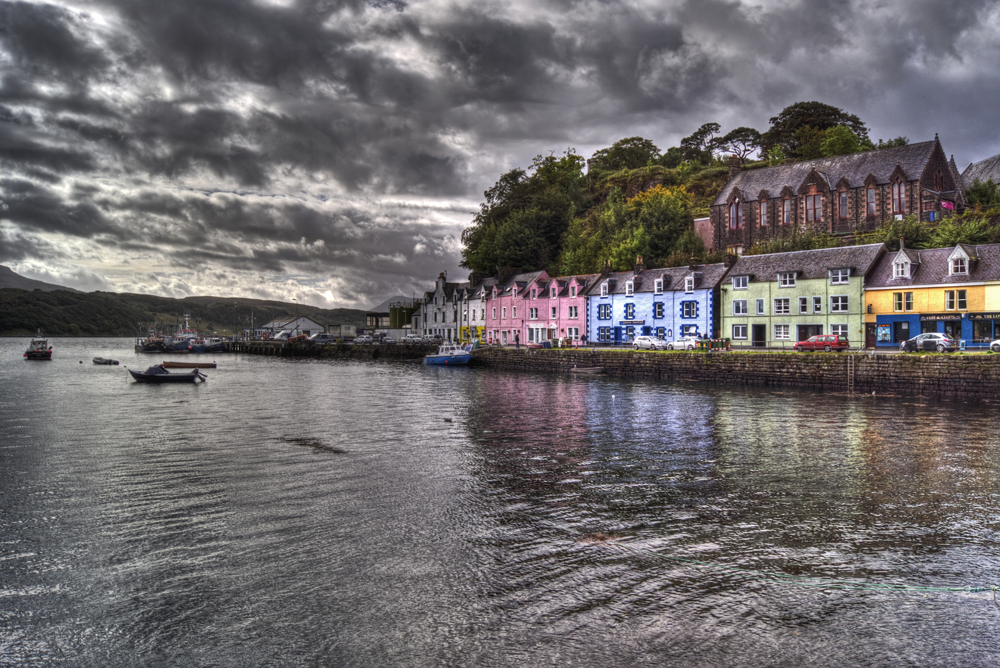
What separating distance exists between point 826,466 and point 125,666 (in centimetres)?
1715

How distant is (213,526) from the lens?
12086 millimetres

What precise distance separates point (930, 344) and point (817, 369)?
24.1ft

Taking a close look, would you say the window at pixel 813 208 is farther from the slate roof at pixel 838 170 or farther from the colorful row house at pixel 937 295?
the colorful row house at pixel 937 295

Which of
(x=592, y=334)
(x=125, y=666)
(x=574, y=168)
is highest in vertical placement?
(x=574, y=168)

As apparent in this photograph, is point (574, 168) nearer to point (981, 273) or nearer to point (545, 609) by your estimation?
point (981, 273)

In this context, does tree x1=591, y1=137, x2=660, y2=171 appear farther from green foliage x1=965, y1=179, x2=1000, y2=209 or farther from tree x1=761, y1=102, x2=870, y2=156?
green foliage x1=965, y1=179, x2=1000, y2=209

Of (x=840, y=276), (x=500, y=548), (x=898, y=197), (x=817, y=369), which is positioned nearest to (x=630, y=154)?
(x=898, y=197)

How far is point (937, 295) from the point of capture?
46750 mm

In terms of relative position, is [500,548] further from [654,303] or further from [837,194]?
[837,194]

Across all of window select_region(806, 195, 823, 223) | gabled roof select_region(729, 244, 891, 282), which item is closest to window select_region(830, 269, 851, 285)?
gabled roof select_region(729, 244, 891, 282)

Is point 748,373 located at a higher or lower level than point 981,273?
lower

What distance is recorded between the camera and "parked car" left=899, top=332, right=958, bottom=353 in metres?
40.9

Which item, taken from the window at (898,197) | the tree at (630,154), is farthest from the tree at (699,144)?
the window at (898,197)

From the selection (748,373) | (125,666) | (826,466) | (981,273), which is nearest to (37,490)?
(125,666)
